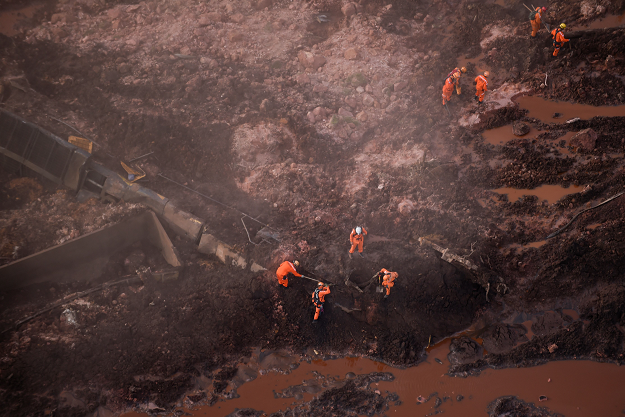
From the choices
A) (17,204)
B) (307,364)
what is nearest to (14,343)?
(17,204)

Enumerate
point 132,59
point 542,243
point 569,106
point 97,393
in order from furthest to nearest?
point 132,59 < point 569,106 < point 542,243 < point 97,393

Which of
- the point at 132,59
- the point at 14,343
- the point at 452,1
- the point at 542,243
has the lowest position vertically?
the point at 14,343

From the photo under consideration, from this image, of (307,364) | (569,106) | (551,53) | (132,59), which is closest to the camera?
(307,364)

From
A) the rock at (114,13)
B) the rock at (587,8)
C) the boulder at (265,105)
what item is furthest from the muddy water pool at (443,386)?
the rock at (114,13)

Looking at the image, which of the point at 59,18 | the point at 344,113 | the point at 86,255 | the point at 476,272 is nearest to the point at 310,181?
the point at 344,113

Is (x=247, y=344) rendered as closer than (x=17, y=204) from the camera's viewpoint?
Yes

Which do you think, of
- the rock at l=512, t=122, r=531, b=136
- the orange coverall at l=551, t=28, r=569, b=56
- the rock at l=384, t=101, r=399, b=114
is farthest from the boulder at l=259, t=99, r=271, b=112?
the orange coverall at l=551, t=28, r=569, b=56

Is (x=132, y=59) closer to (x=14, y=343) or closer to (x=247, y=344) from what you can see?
(x=14, y=343)
